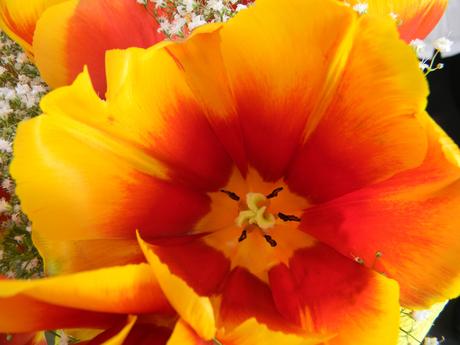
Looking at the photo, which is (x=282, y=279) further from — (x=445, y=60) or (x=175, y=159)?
(x=445, y=60)

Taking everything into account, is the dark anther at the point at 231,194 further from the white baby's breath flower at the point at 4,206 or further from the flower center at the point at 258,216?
the white baby's breath flower at the point at 4,206

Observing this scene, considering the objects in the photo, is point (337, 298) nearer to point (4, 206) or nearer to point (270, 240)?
point (270, 240)

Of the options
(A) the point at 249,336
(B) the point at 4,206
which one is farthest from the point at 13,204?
(A) the point at 249,336

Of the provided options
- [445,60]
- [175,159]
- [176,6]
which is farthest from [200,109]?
[445,60]

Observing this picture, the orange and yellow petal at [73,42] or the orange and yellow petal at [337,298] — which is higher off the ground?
the orange and yellow petal at [73,42]

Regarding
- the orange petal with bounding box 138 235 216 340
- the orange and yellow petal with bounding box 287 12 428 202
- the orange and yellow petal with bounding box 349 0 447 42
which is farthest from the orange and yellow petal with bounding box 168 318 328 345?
the orange and yellow petal with bounding box 349 0 447 42

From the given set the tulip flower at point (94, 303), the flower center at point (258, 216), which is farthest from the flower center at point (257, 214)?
the tulip flower at point (94, 303)

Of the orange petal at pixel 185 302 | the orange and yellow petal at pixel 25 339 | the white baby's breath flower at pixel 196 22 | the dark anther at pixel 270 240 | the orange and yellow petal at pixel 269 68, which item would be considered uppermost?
the white baby's breath flower at pixel 196 22
